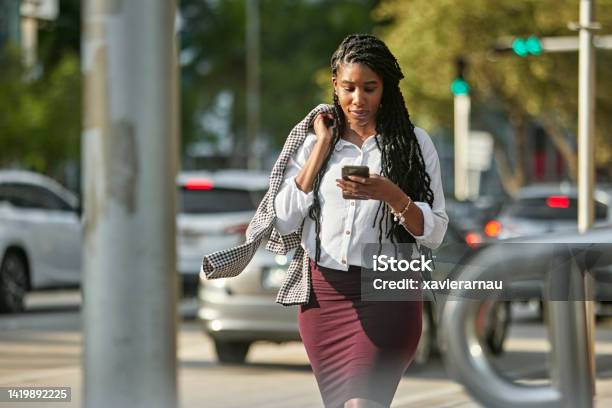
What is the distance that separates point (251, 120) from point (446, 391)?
51.9 m

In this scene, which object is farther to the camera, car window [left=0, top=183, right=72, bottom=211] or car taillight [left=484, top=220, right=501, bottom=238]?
car taillight [left=484, top=220, right=501, bottom=238]

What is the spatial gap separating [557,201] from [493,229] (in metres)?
0.91

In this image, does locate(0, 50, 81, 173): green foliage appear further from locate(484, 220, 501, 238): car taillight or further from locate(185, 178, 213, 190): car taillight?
locate(185, 178, 213, 190): car taillight

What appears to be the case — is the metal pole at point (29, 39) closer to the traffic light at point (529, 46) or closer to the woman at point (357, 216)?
the traffic light at point (529, 46)

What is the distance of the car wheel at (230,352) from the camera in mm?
12430

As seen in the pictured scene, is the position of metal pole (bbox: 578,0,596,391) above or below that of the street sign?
below

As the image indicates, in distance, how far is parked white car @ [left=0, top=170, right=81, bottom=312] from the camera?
1716 centimetres

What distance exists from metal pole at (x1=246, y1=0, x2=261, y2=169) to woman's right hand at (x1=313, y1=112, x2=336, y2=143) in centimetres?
5672

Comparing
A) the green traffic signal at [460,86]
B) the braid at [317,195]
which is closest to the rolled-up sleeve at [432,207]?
the braid at [317,195]

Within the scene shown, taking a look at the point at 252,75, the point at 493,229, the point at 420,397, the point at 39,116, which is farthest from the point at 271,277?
the point at 252,75

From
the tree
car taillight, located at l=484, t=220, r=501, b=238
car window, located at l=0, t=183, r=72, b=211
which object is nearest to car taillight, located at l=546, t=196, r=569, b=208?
car taillight, located at l=484, t=220, r=501, b=238

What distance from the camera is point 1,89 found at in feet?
102

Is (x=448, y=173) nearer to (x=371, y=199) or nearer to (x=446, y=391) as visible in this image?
(x=446, y=391)

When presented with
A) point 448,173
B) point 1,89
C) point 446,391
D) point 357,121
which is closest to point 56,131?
point 1,89
